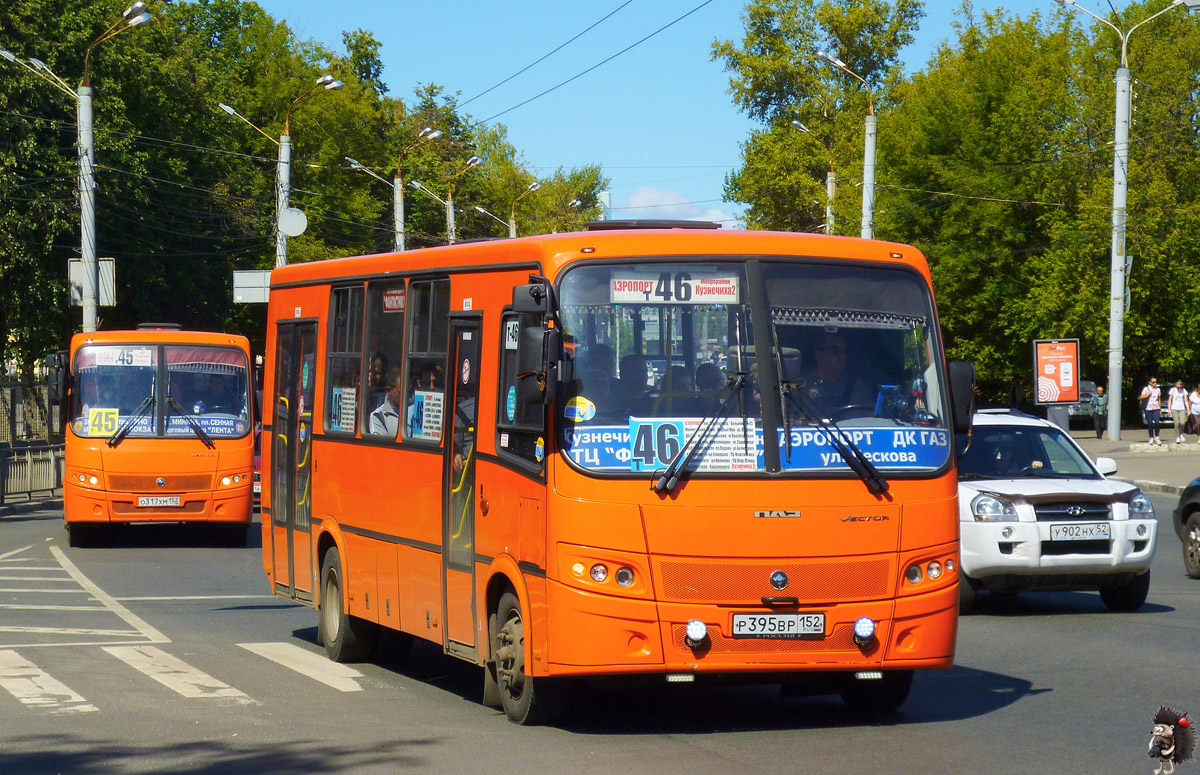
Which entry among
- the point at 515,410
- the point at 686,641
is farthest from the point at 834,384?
the point at 515,410

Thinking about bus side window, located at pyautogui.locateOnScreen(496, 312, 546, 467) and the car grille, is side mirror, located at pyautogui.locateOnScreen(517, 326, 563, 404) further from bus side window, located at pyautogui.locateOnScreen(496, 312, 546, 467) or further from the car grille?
the car grille

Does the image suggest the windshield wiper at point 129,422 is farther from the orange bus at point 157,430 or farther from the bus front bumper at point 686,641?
the bus front bumper at point 686,641

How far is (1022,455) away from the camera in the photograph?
47.0 ft

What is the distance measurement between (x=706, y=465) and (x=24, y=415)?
39927 millimetres

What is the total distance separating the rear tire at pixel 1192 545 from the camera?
641 inches

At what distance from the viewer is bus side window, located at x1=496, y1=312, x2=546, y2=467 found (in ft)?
26.7

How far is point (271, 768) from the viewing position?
741 centimetres

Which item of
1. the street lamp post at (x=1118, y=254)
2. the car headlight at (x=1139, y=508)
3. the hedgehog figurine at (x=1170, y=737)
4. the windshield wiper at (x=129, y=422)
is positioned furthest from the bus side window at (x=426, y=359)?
the street lamp post at (x=1118, y=254)

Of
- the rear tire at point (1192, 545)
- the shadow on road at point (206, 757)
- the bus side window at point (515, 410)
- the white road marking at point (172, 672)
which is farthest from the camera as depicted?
the rear tire at point (1192, 545)

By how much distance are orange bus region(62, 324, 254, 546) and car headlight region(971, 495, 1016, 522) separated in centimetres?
1118

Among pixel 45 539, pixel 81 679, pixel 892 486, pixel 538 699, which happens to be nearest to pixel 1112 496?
pixel 892 486

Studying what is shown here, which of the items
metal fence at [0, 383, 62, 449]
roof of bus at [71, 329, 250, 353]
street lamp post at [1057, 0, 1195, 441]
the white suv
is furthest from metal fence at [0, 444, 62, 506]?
street lamp post at [1057, 0, 1195, 441]

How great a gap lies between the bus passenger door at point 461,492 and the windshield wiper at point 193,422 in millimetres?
12699

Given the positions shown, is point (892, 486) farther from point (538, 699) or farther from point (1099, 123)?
point (1099, 123)
